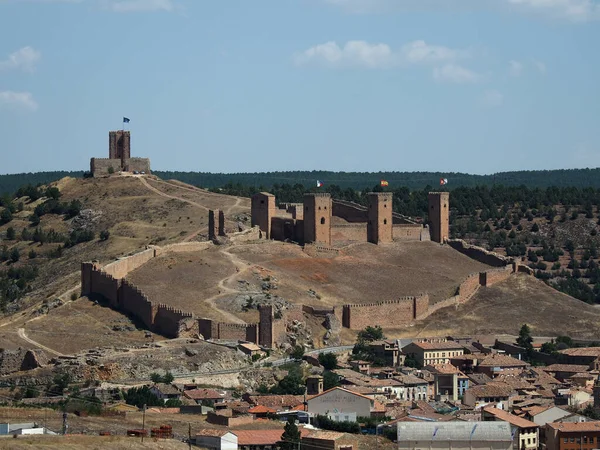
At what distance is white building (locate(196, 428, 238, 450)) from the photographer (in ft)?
233

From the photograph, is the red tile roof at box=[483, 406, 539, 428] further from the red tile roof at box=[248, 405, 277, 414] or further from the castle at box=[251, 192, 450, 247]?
the castle at box=[251, 192, 450, 247]

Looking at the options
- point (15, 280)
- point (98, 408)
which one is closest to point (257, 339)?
point (98, 408)

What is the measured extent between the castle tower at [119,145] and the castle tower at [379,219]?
24.8 metres

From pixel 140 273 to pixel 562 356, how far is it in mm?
21642

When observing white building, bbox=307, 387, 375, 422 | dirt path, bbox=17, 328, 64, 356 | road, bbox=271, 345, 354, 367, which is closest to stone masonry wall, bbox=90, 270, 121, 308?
dirt path, bbox=17, 328, 64, 356

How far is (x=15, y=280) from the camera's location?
12306 centimetres

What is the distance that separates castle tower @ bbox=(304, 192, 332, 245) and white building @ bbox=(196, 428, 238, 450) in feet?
140

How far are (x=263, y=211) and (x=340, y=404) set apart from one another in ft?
114

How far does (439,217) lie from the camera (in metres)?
122

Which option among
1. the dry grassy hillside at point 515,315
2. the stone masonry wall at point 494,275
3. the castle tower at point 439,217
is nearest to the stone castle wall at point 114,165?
the castle tower at point 439,217

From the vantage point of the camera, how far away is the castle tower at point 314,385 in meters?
87.2

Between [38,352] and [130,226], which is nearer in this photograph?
[38,352]

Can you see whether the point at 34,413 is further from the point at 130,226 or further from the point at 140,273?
the point at 130,226

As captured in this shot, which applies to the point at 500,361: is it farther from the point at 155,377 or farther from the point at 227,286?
the point at 155,377
